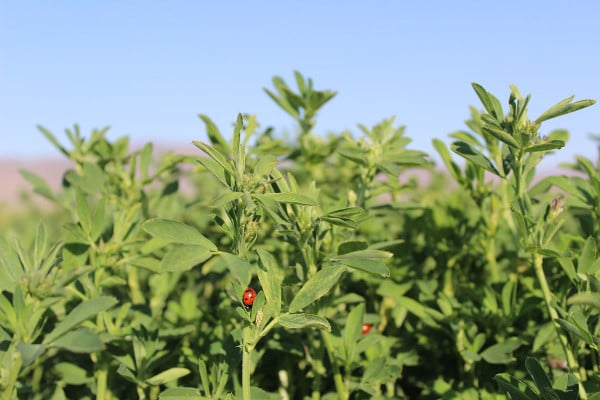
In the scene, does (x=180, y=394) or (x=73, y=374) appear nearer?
(x=180, y=394)

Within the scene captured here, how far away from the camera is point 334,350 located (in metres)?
1.58

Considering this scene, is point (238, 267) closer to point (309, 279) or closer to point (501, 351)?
point (309, 279)

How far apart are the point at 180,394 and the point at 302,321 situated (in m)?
0.37

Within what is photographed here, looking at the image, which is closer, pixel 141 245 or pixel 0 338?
pixel 0 338

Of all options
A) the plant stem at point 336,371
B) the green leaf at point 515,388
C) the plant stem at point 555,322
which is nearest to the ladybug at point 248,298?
the plant stem at point 336,371

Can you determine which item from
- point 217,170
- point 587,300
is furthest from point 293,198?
point 587,300

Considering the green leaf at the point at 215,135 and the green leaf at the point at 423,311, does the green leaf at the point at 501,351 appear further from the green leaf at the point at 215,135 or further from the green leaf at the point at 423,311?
the green leaf at the point at 215,135

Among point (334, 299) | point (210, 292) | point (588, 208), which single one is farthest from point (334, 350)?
point (210, 292)

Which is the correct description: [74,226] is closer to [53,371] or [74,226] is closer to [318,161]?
[53,371]

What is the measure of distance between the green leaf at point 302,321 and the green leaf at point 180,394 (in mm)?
304

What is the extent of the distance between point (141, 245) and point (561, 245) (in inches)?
51.7

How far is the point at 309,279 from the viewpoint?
1324 millimetres

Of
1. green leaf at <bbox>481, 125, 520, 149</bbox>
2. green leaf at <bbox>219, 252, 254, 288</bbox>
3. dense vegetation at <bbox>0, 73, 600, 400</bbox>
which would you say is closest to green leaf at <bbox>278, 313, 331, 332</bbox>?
dense vegetation at <bbox>0, 73, 600, 400</bbox>

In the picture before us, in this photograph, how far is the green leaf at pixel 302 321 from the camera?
1133mm
